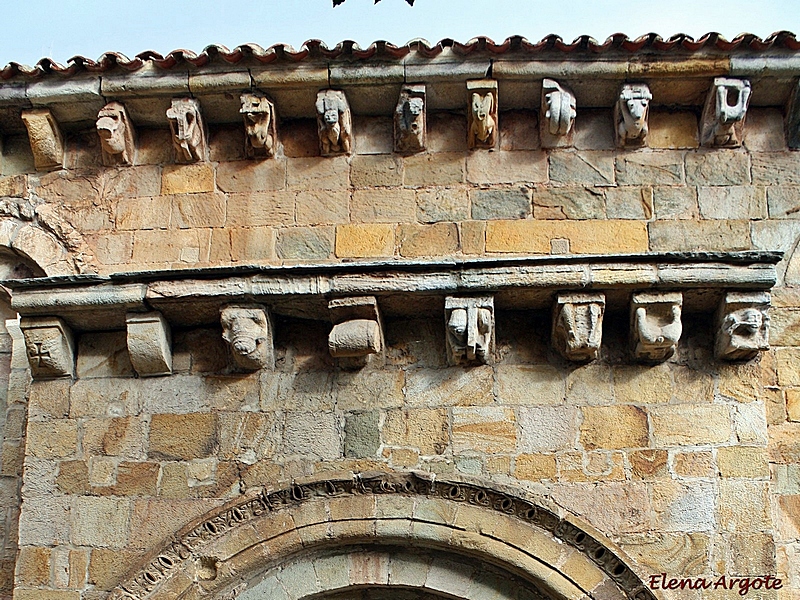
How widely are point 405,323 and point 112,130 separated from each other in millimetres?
1949

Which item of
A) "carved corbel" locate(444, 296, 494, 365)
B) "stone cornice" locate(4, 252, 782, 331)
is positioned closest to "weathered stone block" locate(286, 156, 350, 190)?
"stone cornice" locate(4, 252, 782, 331)

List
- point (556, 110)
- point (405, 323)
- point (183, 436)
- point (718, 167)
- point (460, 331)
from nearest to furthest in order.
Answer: point (460, 331) < point (183, 436) < point (405, 323) < point (556, 110) < point (718, 167)

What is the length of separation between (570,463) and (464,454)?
52cm

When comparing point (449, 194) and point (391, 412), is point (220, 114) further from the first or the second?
point (391, 412)

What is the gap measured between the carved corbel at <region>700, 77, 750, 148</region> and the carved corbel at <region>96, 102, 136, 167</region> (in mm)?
3215

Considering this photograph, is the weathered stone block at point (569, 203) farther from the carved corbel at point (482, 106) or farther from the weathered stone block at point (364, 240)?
the weathered stone block at point (364, 240)

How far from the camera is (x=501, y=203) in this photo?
5184 millimetres

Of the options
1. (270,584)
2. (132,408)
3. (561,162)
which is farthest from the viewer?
(561,162)

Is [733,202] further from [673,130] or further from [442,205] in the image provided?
[442,205]

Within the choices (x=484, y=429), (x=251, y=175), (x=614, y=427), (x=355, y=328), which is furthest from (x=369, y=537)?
(x=251, y=175)

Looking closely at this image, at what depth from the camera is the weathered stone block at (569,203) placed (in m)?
5.14

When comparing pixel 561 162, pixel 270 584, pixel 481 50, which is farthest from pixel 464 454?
pixel 481 50

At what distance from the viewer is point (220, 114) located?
541 cm

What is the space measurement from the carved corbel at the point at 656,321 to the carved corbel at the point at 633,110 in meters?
0.99
